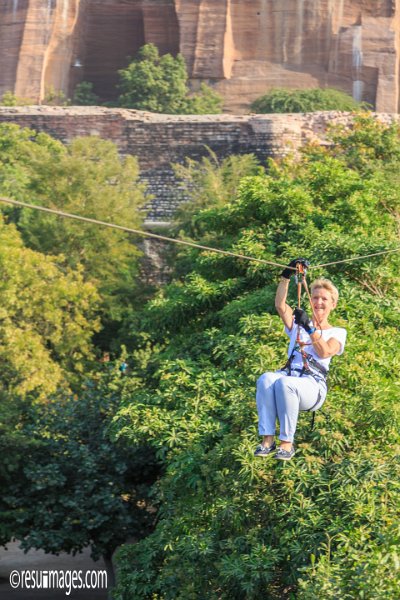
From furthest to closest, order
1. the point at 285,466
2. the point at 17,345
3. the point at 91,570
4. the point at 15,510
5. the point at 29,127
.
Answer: the point at 29,127, the point at 17,345, the point at 91,570, the point at 15,510, the point at 285,466

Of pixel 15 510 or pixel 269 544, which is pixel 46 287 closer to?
pixel 15 510

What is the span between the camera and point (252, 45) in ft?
136

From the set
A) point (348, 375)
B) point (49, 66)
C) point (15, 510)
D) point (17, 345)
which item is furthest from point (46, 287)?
point (49, 66)

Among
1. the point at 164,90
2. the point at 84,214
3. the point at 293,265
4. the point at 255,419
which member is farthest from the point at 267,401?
the point at 164,90

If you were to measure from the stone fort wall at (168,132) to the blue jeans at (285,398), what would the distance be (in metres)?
22.4

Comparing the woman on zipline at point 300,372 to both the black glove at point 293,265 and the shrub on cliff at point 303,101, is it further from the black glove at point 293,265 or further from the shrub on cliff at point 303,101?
the shrub on cliff at point 303,101

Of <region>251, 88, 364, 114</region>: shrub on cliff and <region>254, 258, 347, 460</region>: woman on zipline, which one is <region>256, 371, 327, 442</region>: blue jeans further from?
<region>251, 88, 364, 114</region>: shrub on cliff

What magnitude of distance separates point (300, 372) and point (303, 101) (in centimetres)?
3068

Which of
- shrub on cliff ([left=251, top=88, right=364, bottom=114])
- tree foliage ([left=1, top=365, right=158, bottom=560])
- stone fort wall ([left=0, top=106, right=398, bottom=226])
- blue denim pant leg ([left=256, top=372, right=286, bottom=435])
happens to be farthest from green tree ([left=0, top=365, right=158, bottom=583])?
shrub on cliff ([left=251, top=88, right=364, bottom=114])

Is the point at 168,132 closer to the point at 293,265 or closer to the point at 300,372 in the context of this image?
the point at 293,265

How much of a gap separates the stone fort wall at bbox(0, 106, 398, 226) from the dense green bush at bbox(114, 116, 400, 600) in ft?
41.8

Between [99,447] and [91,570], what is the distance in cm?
328

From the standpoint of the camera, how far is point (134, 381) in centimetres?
1828

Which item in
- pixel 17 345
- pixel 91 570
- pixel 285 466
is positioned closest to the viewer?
pixel 285 466
